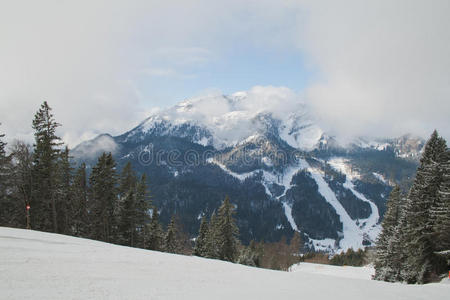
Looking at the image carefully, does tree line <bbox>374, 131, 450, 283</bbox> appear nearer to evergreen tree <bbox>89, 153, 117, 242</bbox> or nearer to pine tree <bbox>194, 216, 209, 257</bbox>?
pine tree <bbox>194, 216, 209, 257</bbox>

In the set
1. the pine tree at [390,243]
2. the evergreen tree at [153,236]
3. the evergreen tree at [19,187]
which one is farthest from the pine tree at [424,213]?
the evergreen tree at [19,187]

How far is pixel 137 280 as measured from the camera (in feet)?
42.2

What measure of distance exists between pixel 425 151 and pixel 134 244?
36.6 metres

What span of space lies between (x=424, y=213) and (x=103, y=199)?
3424cm

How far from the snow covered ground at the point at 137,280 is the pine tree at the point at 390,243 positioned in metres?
12.8

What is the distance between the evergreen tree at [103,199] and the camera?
3409cm

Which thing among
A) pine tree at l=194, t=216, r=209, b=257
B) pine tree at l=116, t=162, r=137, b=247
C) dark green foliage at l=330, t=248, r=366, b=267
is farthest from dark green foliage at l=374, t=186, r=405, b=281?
dark green foliage at l=330, t=248, r=366, b=267

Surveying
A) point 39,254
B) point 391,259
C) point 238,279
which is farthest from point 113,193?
point 391,259

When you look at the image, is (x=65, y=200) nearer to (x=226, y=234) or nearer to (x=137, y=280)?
(x=226, y=234)

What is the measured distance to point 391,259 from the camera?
100 feet

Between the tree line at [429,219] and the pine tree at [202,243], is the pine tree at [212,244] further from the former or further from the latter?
the tree line at [429,219]

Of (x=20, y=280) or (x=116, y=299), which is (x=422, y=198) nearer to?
(x=116, y=299)

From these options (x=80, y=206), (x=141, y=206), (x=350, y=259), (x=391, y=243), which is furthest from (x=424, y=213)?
(x=350, y=259)

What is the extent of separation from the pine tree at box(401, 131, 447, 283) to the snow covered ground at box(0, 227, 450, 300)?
6.03 m
